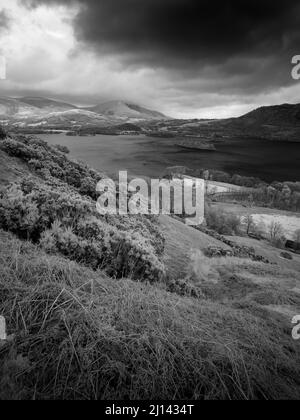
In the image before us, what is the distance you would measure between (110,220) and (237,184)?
330 feet

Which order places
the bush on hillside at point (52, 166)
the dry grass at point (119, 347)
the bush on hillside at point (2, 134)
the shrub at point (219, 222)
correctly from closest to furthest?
the dry grass at point (119, 347) < the bush on hillside at point (52, 166) < the bush on hillside at point (2, 134) < the shrub at point (219, 222)

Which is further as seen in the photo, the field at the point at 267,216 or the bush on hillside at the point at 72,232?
the field at the point at 267,216

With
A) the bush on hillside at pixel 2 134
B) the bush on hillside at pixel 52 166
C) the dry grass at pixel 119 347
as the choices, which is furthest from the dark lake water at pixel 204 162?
the dry grass at pixel 119 347

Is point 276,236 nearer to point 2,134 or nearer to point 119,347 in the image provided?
point 2,134

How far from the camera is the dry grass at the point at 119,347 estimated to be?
2373 millimetres

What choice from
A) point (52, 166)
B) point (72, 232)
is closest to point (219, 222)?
point (52, 166)

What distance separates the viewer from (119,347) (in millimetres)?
2713

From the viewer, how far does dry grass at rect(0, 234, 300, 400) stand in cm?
237

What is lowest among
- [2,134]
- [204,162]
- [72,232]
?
[204,162]

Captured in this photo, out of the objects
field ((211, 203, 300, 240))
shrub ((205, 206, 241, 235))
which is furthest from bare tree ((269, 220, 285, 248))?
shrub ((205, 206, 241, 235))

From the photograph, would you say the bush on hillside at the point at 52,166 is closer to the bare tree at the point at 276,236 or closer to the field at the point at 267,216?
the bare tree at the point at 276,236

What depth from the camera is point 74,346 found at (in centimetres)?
261
